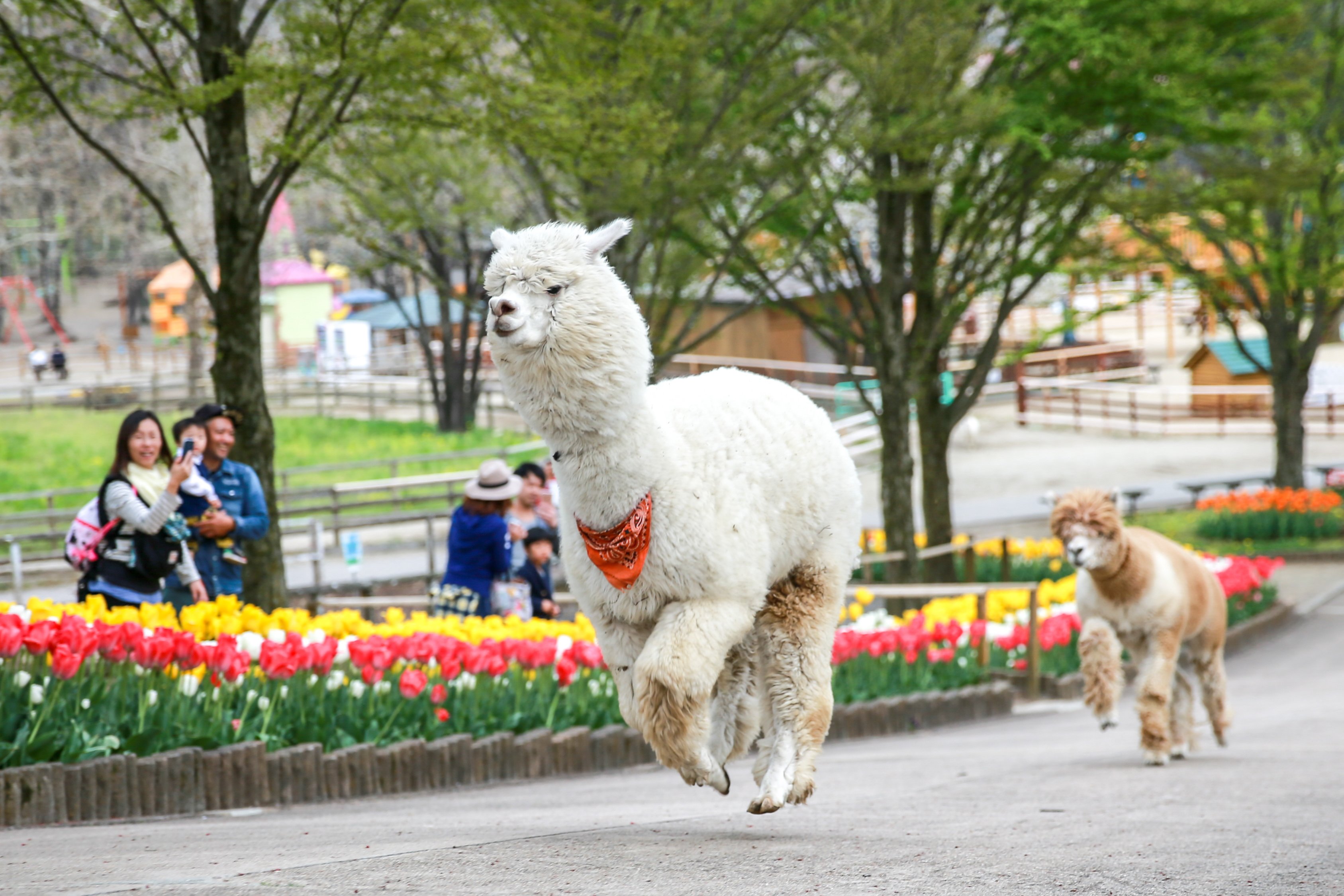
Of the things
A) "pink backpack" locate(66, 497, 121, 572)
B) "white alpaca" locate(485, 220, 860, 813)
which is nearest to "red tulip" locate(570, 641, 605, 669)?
"pink backpack" locate(66, 497, 121, 572)

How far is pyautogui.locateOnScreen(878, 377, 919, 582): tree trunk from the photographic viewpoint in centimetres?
1498

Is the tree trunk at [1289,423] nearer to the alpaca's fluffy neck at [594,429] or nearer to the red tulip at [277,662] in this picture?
the red tulip at [277,662]

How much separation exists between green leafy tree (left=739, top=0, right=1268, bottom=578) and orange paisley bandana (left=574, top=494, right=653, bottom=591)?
8.51 m

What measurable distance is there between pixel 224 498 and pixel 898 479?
836cm

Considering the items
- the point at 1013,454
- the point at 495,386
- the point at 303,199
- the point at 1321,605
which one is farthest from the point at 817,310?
the point at 1321,605

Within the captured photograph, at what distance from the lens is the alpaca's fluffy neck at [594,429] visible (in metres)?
4.07

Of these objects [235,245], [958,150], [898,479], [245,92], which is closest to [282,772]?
[235,245]

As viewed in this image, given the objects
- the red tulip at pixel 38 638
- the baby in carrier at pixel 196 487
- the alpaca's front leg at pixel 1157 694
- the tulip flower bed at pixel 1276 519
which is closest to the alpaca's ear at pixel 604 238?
the red tulip at pixel 38 638

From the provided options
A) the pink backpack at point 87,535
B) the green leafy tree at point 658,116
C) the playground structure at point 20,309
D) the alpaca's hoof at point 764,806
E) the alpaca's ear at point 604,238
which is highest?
the playground structure at point 20,309

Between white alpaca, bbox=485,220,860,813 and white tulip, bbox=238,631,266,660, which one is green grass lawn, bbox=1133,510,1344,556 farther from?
white alpaca, bbox=485,220,860,813

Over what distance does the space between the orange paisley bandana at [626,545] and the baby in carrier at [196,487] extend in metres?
3.78

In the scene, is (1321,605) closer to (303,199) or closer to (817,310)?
(303,199)

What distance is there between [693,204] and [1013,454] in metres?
20.5

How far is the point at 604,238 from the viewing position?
411cm
